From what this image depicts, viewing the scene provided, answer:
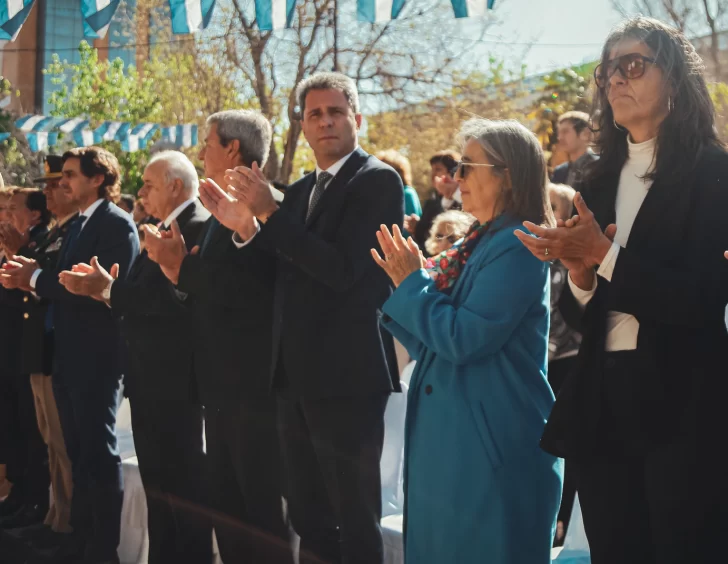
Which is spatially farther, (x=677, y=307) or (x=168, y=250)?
(x=168, y=250)

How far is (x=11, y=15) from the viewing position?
16.6 ft

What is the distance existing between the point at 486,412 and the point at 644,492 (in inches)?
19.8

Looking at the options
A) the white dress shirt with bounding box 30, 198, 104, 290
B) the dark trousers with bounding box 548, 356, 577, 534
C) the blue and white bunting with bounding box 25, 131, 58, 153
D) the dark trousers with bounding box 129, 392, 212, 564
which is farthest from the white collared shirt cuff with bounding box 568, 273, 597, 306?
the blue and white bunting with bounding box 25, 131, 58, 153

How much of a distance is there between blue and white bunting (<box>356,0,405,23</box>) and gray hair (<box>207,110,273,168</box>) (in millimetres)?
1511

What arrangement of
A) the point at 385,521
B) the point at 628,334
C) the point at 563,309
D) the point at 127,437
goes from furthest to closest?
the point at 127,437
the point at 385,521
the point at 563,309
the point at 628,334

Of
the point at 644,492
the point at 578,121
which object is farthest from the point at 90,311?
the point at 644,492

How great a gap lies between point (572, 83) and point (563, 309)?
13888mm

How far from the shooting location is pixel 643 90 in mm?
2184

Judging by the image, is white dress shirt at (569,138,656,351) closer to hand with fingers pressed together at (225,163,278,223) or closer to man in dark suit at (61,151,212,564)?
hand with fingers pressed together at (225,163,278,223)

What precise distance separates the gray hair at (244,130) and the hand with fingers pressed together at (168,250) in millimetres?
448

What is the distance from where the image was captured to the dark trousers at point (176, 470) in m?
4.00

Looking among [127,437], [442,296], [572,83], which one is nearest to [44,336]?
[127,437]

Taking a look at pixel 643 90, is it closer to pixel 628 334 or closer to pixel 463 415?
pixel 628 334

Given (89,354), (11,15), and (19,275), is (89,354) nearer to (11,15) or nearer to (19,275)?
(19,275)
